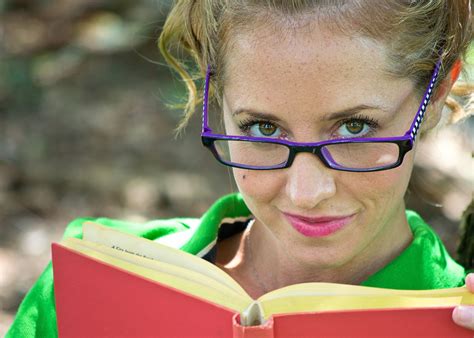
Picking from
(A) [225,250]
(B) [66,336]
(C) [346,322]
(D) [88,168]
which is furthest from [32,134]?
(C) [346,322]

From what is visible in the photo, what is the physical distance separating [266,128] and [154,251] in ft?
1.08

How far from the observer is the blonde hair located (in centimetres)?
159

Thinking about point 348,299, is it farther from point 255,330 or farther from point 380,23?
point 380,23

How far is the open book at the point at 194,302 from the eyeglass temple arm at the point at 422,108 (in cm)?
34

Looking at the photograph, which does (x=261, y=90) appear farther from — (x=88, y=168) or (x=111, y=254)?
(x=88, y=168)

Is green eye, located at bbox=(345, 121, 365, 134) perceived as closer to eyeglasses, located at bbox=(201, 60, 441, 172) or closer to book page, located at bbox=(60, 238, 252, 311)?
eyeglasses, located at bbox=(201, 60, 441, 172)

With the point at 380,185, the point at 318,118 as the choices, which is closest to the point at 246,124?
the point at 318,118

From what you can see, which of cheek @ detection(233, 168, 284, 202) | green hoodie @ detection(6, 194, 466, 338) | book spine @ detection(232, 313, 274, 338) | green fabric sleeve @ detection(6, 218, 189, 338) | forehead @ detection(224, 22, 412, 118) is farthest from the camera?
green fabric sleeve @ detection(6, 218, 189, 338)

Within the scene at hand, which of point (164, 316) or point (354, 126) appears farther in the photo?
point (354, 126)

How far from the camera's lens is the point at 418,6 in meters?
1.66

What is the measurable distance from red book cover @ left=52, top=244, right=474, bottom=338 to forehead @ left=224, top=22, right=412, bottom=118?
16.0 inches

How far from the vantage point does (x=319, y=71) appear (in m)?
1.55

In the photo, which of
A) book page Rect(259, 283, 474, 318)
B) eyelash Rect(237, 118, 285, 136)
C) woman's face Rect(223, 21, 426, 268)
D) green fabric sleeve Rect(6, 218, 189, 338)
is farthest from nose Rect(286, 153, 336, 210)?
green fabric sleeve Rect(6, 218, 189, 338)

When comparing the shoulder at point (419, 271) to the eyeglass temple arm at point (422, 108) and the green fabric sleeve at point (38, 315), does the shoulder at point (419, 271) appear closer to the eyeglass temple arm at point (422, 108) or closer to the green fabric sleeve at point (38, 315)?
the eyeglass temple arm at point (422, 108)
